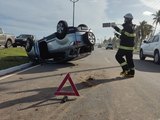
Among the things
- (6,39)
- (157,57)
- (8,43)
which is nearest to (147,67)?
(157,57)

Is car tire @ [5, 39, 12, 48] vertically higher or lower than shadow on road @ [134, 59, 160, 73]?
higher

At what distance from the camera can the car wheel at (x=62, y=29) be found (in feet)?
49.9

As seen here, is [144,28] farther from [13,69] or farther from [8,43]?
[13,69]

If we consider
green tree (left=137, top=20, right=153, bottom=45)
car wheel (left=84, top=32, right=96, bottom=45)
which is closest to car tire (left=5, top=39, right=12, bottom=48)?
car wheel (left=84, top=32, right=96, bottom=45)

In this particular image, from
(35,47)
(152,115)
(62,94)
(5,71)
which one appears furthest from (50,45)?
(152,115)

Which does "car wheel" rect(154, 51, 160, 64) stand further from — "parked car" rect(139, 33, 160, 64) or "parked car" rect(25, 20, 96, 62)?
"parked car" rect(25, 20, 96, 62)

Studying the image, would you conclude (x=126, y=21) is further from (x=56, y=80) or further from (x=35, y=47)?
(x=35, y=47)

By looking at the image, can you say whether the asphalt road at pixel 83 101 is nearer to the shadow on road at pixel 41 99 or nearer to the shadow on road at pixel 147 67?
the shadow on road at pixel 41 99

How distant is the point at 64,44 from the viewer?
15414 mm

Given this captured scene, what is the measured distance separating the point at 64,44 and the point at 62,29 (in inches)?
26.2

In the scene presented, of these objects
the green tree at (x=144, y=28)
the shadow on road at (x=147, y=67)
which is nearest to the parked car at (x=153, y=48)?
the shadow on road at (x=147, y=67)

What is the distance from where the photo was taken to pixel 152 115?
6.03 metres

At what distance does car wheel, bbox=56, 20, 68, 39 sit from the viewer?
49.9 feet

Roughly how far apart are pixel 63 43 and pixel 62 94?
27.5 ft
